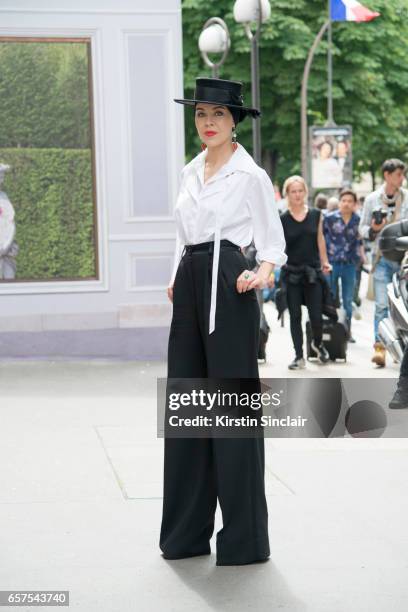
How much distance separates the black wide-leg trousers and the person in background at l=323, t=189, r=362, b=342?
31.2 feet

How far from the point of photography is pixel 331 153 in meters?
24.4

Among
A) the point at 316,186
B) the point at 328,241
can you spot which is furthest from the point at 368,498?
the point at 316,186

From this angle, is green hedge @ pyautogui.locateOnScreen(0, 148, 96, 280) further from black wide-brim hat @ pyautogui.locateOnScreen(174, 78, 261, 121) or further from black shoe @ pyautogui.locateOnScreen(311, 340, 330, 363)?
black wide-brim hat @ pyautogui.locateOnScreen(174, 78, 261, 121)

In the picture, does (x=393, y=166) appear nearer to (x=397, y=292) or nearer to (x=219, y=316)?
(x=397, y=292)

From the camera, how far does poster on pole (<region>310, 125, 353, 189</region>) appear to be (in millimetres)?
24000

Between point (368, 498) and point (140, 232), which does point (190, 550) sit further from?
point (140, 232)

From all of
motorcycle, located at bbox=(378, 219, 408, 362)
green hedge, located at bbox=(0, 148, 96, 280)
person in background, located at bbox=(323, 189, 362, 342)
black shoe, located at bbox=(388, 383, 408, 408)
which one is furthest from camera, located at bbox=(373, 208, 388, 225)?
black shoe, located at bbox=(388, 383, 408, 408)

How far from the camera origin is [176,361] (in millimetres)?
5281

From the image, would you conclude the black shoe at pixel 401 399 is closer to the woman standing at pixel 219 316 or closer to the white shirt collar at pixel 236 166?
the woman standing at pixel 219 316

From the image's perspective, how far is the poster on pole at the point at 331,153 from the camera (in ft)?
78.7

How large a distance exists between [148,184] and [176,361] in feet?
24.3

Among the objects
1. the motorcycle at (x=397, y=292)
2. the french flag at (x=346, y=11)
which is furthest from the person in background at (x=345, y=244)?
the french flag at (x=346, y=11)

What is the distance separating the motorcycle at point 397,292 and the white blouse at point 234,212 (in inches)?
147

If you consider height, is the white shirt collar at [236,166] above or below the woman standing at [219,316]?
above
